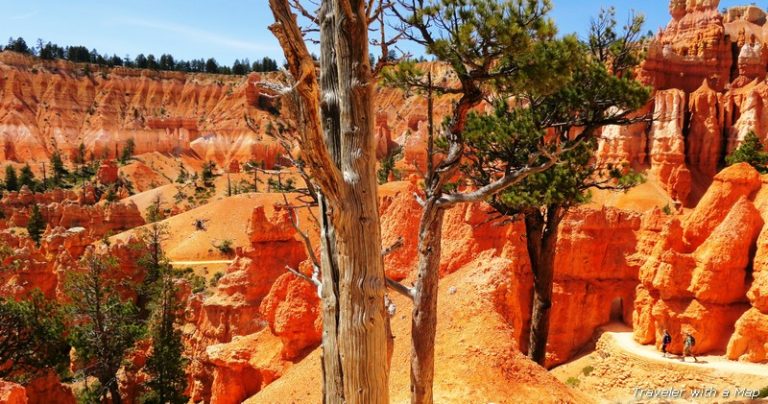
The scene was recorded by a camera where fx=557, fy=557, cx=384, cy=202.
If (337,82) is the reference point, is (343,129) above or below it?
below

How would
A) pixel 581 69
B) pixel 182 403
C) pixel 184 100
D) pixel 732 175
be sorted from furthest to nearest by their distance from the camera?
pixel 184 100 < pixel 182 403 < pixel 732 175 < pixel 581 69

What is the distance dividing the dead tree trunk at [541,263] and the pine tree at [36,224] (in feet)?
147

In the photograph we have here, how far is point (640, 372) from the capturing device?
51.0 ft

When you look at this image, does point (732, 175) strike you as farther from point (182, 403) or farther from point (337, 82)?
point (182, 403)

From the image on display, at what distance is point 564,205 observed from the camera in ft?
37.7

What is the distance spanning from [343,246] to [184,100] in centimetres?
10983

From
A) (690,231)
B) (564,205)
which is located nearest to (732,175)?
(690,231)

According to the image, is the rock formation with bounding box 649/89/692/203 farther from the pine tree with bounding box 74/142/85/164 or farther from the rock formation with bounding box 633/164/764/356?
the pine tree with bounding box 74/142/85/164

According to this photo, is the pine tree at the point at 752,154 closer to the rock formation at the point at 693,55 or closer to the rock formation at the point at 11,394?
the rock formation at the point at 693,55

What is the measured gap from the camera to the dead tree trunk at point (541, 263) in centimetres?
1132

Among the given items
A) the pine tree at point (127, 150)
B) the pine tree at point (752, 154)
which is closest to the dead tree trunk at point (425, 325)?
the pine tree at point (752, 154)

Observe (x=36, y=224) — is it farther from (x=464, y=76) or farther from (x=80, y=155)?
(x=464, y=76)

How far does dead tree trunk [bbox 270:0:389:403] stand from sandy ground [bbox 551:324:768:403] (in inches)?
443

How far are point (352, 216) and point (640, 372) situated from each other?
14.6 metres
